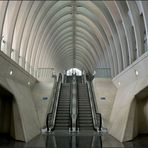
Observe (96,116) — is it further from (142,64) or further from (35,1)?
(35,1)

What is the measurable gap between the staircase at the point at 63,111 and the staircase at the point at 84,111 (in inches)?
35.4

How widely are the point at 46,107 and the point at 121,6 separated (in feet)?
32.2

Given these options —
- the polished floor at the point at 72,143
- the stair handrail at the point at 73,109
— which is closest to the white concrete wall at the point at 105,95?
the stair handrail at the point at 73,109

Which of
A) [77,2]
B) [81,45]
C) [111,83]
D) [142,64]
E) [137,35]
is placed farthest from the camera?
[81,45]

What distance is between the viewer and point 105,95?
2197 cm

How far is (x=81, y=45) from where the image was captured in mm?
47062

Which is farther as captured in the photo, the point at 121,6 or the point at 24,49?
the point at 24,49

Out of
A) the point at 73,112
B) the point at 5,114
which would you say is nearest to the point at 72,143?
the point at 5,114

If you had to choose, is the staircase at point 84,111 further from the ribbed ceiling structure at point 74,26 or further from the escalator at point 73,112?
the ribbed ceiling structure at point 74,26

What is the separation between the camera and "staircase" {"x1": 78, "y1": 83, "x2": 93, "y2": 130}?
18028 mm

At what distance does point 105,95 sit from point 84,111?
2.98 meters

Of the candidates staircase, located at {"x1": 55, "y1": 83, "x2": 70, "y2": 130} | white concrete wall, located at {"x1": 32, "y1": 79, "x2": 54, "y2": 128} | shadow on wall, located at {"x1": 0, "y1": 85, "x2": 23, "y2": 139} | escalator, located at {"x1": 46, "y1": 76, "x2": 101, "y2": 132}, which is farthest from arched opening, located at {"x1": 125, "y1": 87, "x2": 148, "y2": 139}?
white concrete wall, located at {"x1": 32, "y1": 79, "x2": 54, "y2": 128}

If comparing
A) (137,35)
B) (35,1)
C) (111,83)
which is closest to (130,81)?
(137,35)

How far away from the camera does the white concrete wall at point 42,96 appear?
19.8 meters
